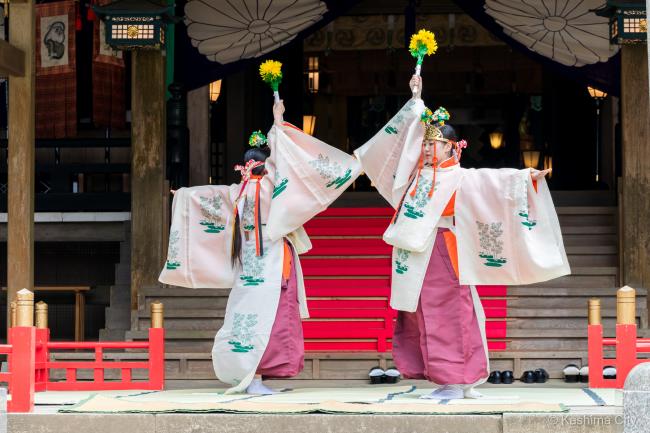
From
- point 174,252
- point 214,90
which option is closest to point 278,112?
point 174,252

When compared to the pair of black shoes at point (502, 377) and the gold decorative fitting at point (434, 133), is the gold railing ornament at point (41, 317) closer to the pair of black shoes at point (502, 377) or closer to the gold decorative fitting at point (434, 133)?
the gold decorative fitting at point (434, 133)

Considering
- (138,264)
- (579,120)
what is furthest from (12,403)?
(579,120)

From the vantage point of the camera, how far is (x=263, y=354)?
30.5ft

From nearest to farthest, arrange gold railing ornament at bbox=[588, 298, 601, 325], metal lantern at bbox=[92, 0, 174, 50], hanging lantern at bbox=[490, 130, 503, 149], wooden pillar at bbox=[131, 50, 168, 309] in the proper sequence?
gold railing ornament at bbox=[588, 298, 601, 325]
metal lantern at bbox=[92, 0, 174, 50]
wooden pillar at bbox=[131, 50, 168, 309]
hanging lantern at bbox=[490, 130, 503, 149]

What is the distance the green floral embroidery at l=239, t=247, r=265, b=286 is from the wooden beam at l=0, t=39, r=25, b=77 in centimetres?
312

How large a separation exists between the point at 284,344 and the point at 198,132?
643 centimetres

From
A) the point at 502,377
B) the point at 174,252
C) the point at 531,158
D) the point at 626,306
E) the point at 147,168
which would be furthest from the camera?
the point at 531,158

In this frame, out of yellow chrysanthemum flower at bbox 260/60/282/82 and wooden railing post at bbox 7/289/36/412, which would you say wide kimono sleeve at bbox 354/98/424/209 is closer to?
yellow chrysanthemum flower at bbox 260/60/282/82

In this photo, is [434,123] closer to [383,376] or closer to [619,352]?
[619,352]

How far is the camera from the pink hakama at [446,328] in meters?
8.74

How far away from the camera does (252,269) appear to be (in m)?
9.48

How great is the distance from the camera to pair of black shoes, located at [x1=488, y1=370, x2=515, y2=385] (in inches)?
425

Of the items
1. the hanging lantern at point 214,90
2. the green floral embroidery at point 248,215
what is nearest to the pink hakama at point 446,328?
the green floral embroidery at point 248,215

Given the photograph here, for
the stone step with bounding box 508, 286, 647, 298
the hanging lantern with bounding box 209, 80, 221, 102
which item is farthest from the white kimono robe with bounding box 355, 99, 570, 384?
the hanging lantern with bounding box 209, 80, 221, 102
